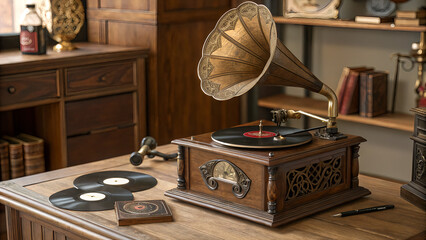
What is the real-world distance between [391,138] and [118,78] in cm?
172

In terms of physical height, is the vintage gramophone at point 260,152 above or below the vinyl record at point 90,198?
above

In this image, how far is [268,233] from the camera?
1.67 m

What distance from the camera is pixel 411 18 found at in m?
3.33

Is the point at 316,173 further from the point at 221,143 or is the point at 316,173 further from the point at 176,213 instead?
the point at 176,213

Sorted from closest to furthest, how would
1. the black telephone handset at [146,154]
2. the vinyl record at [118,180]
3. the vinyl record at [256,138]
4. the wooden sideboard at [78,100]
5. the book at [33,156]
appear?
the vinyl record at [256,138] < the vinyl record at [118,180] < the black telephone handset at [146,154] < the wooden sideboard at [78,100] < the book at [33,156]

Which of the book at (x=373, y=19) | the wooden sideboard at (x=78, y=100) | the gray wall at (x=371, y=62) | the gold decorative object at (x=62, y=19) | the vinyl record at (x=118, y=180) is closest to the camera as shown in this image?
the vinyl record at (x=118, y=180)

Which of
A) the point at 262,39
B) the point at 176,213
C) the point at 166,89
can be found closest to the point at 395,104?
the point at 166,89

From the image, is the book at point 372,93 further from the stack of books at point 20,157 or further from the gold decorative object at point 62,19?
the stack of books at point 20,157

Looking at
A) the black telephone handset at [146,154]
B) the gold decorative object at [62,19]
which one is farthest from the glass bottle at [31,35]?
the black telephone handset at [146,154]

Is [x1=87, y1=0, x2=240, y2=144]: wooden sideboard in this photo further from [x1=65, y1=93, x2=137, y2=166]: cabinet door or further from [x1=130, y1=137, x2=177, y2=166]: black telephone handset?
[x1=130, y1=137, x2=177, y2=166]: black telephone handset

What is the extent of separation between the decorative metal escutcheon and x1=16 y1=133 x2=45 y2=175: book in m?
1.73

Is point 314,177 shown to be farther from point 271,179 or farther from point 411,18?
point 411,18

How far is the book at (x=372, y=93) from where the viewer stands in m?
3.65

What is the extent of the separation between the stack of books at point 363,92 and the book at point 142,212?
208 centimetres
